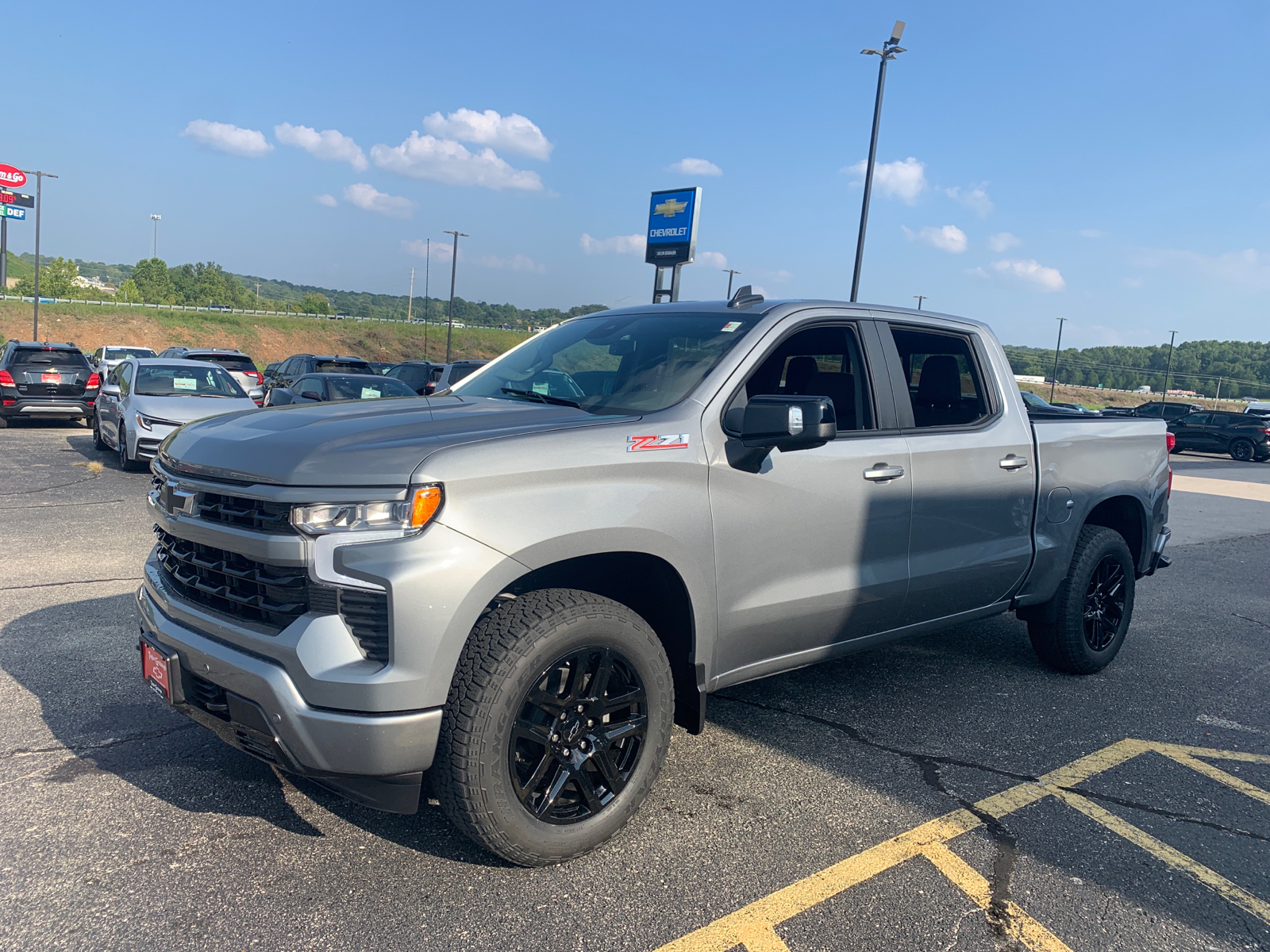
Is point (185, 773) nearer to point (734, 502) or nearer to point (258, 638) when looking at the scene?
point (258, 638)

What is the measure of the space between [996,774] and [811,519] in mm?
1376

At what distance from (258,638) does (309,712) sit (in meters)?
0.28

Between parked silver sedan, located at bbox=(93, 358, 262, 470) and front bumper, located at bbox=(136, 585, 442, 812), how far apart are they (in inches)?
371

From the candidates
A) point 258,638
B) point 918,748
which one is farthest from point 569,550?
point 918,748

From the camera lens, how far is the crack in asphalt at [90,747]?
3.51 m

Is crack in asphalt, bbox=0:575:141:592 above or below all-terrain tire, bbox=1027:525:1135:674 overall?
below

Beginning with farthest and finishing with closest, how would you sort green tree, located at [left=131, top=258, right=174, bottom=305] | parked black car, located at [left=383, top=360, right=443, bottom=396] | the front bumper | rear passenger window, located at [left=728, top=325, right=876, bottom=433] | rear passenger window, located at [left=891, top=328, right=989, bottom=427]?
green tree, located at [left=131, top=258, right=174, bottom=305]
parked black car, located at [left=383, top=360, right=443, bottom=396]
rear passenger window, located at [left=891, top=328, right=989, bottom=427]
rear passenger window, located at [left=728, top=325, right=876, bottom=433]
the front bumper

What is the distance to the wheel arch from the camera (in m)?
3.03

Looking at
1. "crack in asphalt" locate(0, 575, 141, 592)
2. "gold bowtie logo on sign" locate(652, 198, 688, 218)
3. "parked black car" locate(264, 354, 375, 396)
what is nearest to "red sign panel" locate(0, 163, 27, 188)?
"parked black car" locate(264, 354, 375, 396)

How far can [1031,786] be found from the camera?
362 centimetres

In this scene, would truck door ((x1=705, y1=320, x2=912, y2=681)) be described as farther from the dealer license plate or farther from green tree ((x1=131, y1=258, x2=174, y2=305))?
green tree ((x1=131, y1=258, x2=174, y2=305))

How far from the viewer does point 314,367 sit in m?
20.5

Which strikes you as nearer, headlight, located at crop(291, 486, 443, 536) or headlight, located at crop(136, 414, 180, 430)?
headlight, located at crop(291, 486, 443, 536)

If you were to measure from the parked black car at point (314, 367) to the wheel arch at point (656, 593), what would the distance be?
53.0ft
